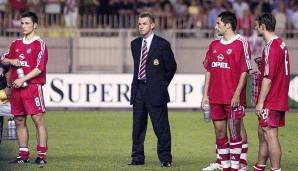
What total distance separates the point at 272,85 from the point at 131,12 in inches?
701

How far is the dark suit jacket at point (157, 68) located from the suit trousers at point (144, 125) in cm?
8

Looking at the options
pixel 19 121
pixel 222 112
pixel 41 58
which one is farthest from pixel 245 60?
pixel 19 121

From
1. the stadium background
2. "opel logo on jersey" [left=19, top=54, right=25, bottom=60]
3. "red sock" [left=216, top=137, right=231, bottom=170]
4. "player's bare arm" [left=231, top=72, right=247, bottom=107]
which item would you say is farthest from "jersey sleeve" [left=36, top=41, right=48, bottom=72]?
the stadium background

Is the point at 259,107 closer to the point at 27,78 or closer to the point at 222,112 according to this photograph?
the point at 222,112

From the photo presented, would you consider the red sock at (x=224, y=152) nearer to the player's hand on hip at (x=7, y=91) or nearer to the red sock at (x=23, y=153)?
the red sock at (x=23, y=153)

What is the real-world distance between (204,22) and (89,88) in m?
5.28

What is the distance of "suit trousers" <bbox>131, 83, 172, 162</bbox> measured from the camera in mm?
16125

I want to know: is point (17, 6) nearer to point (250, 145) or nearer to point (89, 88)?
point (89, 88)

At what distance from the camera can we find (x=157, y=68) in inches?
639

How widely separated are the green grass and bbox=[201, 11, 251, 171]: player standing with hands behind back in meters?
1.38

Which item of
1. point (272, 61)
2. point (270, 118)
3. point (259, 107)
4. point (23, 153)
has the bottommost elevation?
point (23, 153)

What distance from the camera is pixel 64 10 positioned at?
31.4 meters

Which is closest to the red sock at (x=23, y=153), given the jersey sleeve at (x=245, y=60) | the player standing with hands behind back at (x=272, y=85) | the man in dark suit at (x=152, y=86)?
the man in dark suit at (x=152, y=86)

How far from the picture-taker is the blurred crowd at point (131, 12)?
3102 cm
